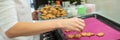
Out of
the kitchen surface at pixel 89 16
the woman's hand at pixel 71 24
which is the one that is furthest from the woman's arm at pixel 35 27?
the kitchen surface at pixel 89 16

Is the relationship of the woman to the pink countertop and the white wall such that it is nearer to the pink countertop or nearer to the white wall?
the pink countertop

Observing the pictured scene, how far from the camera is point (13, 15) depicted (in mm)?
562

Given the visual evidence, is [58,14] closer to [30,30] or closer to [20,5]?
[20,5]

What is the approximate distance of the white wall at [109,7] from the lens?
5.54ft

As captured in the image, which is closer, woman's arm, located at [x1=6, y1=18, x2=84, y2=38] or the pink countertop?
woman's arm, located at [x1=6, y1=18, x2=84, y2=38]

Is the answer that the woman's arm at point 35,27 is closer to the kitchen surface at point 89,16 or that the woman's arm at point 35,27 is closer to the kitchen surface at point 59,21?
the kitchen surface at point 59,21

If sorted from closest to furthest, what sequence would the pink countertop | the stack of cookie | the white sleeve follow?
the white sleeve → the pink countertop → the stack of cookie

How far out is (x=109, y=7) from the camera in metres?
1.74

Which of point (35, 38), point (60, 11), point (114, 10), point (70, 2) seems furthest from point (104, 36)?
point (114, 10)

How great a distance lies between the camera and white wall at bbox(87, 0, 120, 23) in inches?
66.5

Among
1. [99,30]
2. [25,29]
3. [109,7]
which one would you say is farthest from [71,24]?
[109,7]

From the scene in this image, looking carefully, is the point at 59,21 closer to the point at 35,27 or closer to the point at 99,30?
the point at 35,27

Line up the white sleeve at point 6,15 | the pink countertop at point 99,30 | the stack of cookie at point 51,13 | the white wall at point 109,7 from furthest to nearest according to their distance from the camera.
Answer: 1. the white wall at point 109,7
2. the stack of cookie at point 51,13
3. the pink countertop at point 99,30
4. the white sleeve at point 6,15

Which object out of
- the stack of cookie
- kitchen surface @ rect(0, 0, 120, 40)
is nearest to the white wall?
kitchen surface @ rect(0, 0, 120, 40)
